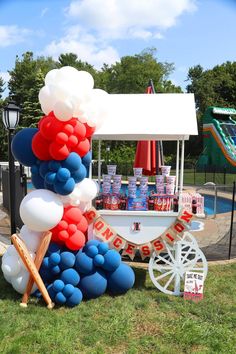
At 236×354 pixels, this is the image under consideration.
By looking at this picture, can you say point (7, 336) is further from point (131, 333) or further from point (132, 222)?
point (132, 222)

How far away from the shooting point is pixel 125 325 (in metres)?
4.02

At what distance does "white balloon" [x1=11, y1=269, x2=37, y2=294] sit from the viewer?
181 inches

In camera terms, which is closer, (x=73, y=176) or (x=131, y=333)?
(x=131, y=333)

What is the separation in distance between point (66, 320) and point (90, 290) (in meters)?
0.57

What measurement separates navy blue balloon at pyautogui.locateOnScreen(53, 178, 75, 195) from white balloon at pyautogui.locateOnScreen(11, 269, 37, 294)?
116 centimetres

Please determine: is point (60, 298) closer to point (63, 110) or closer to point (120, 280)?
point (120, 280)

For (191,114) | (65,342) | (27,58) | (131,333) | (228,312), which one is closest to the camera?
(65,342)

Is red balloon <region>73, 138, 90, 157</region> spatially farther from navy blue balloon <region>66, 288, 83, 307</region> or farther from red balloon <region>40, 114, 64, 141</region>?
navy blue balloon <region>66, 288, 83, 307</region>

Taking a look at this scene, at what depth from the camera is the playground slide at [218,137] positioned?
2430 cm

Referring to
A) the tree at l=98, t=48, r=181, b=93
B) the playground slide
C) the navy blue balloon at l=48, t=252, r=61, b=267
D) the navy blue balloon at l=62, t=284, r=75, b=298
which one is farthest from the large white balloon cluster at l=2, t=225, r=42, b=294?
the tree at l=98, t=48, r=181, b=93

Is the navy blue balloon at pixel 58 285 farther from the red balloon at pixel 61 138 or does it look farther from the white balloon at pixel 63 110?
the white balloon at pixel 63 110

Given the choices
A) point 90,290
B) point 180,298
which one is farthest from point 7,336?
point 180,298

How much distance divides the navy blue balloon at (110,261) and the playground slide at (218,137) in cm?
2015

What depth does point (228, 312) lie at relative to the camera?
14.4 feet
